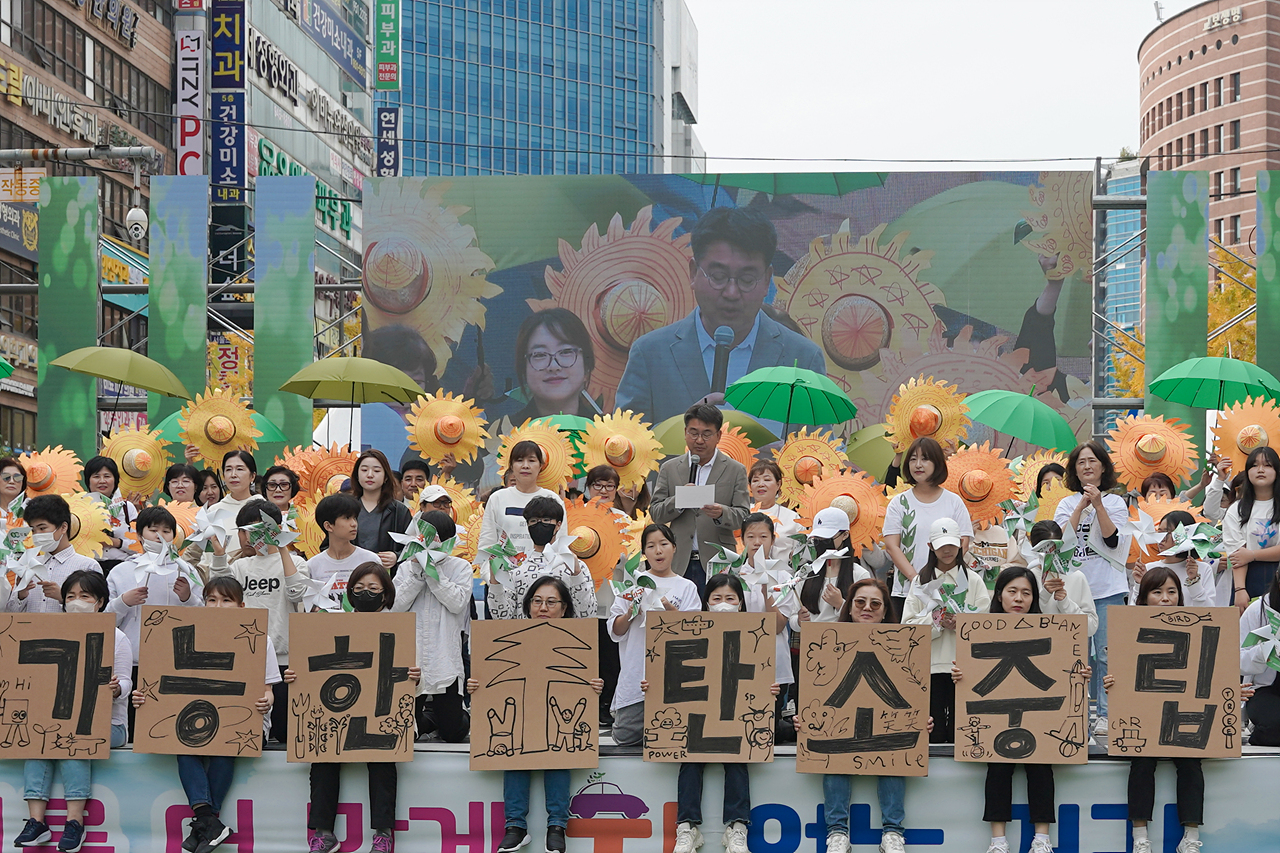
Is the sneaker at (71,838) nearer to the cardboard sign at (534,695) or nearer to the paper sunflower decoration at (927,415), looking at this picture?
the cardboard sign at (534,695)

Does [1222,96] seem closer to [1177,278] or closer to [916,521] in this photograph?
[1177,278]

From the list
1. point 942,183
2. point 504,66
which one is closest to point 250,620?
point 942,183

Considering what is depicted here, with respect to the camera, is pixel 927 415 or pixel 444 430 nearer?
pixel 444 430

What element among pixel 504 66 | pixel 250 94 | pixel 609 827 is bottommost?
pixel 609 827

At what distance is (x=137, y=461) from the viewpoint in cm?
955

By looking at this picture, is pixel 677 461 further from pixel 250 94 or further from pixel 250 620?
pixel 250 94

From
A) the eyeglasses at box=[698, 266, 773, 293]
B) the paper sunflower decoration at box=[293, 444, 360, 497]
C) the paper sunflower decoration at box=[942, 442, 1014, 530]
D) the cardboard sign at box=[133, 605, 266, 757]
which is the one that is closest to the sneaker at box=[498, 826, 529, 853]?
the cardboard sign at box=[133, 605, 266, 757]

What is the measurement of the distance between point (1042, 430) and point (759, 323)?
7.53m

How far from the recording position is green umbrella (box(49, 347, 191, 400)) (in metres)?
12.1

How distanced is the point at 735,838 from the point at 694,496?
181 centimetres

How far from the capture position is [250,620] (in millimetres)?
6062

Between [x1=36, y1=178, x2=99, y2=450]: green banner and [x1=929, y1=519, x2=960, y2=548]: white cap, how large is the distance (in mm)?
12885

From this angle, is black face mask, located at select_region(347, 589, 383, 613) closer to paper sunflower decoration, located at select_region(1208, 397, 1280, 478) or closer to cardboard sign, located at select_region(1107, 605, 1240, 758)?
cardboard sign, located at select_region(1107, 605, 1240, 758)

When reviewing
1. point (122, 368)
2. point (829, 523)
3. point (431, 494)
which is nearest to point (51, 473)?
point (431, 494)
